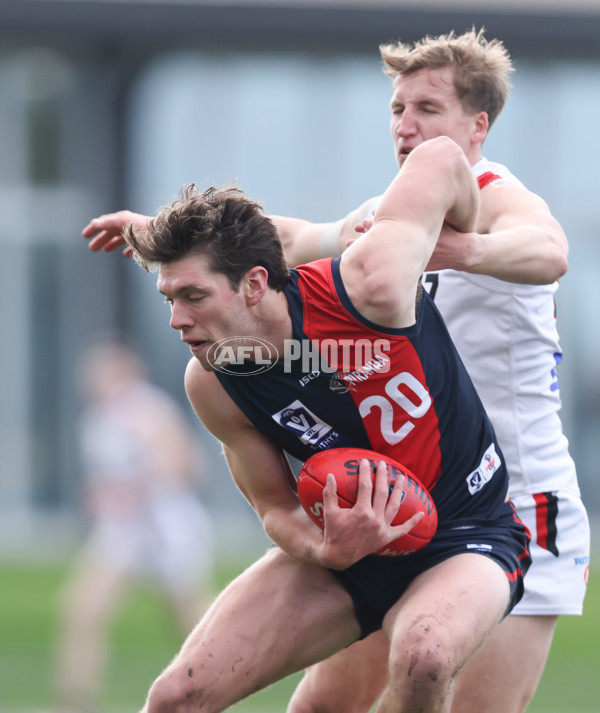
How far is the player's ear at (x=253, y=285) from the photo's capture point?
161 inches

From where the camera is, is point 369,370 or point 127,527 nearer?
point 369,370

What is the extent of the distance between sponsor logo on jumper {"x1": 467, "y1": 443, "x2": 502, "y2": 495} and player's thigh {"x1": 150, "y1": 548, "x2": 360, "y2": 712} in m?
0.60

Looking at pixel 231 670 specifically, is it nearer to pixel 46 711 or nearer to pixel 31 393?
pixel 46 711

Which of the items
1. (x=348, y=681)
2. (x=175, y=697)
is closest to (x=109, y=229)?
(x=175, y=697)

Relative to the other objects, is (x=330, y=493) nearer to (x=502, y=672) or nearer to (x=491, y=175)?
(x=502, y=672)

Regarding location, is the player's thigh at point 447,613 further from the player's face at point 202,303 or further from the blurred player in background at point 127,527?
the blurred player in background at point 127,527

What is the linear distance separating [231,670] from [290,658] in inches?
9.2

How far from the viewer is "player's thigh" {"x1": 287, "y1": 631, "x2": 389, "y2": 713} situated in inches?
189

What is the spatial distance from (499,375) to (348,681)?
1.36 meters

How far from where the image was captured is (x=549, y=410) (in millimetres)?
4801

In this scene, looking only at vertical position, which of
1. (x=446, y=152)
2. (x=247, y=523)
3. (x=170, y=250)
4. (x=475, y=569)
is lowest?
(x=247, y=523)

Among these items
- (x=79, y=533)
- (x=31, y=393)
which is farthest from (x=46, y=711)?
(x=31, y=393)

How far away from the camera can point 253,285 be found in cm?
409

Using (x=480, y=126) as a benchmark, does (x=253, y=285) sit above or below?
below
